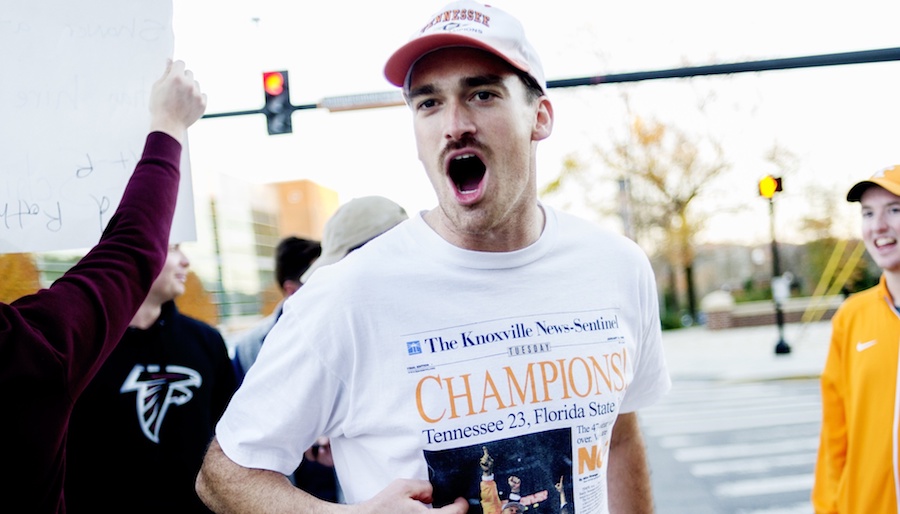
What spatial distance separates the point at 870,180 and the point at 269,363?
292cm

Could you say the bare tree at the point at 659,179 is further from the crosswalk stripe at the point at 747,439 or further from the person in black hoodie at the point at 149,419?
the person in black hoodie at the point at 149,419

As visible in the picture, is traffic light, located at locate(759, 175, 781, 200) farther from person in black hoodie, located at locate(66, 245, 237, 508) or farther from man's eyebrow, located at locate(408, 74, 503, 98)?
man's eyebrow, located at locate(408, 74, 503, 98)

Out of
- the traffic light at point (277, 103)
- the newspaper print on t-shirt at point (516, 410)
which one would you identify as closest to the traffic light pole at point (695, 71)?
the traffic light at point (277, 103)

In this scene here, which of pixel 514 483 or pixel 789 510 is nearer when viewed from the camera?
pixel 514 483

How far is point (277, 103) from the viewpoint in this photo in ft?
27.1

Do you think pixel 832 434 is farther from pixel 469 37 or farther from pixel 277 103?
pixel 277 103

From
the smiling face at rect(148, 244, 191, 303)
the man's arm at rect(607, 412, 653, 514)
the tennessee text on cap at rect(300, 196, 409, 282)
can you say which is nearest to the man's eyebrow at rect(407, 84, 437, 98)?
the man's arm at rect(607, 412, 653, 514)

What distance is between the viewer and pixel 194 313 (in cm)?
1493

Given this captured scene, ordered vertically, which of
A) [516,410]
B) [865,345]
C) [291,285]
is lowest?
[865,345]

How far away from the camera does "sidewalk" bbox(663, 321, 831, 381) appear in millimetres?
17391

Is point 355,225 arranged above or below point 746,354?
above

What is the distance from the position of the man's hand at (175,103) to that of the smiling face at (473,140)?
54 cm

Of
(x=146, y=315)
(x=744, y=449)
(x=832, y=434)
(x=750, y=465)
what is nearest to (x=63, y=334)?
(x=146, y=315)

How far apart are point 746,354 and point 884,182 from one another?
19581 mm
